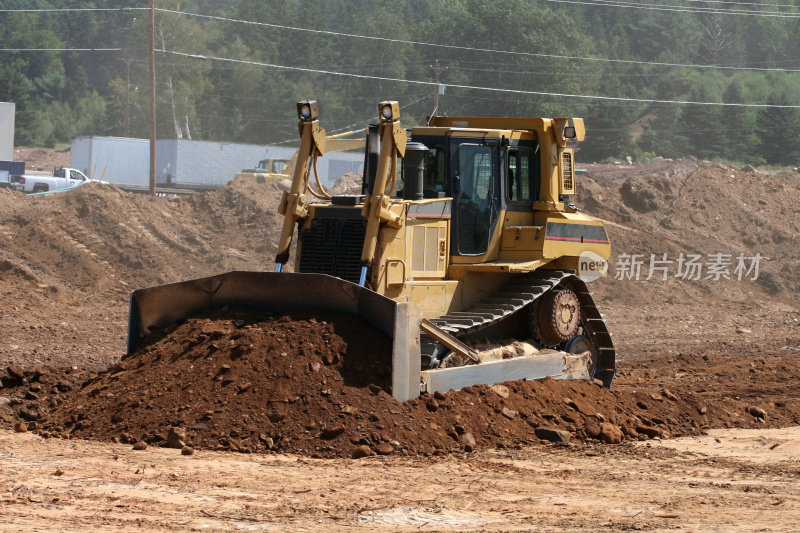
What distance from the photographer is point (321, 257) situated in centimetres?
1117

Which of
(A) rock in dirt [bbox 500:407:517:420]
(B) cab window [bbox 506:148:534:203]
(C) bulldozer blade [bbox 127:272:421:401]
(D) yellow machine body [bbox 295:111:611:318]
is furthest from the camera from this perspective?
(B) cab window [bbox 506:148:534:203]

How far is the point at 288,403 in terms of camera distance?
9.45 metres

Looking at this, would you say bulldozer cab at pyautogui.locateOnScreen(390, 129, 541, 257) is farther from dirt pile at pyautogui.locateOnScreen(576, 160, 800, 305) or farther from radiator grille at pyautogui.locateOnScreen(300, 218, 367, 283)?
dirt pile at pyautogui.locateOnScreen(576, 160, 800, 305)

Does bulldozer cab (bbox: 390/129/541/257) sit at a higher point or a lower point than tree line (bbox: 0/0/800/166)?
lower

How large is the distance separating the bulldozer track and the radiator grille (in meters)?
1.03

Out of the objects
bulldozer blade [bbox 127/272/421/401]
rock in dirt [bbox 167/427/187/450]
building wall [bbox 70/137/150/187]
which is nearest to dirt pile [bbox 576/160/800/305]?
bulldozer blade [bbox 127/272/421/401]

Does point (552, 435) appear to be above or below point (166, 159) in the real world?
below

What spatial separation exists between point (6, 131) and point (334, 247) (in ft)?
Answer: 163

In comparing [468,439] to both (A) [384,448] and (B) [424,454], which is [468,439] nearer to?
(B) [424,454]

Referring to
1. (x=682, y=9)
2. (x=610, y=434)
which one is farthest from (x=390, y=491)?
(x=682, y=9)

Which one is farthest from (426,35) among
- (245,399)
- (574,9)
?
(245,399)

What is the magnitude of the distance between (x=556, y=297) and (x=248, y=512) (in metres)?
6.46

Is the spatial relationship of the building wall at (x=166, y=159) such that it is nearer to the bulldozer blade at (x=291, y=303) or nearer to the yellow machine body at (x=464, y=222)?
the yellow machine body at (x=464, y=222)

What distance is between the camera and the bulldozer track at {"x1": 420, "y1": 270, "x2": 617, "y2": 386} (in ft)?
37.3
